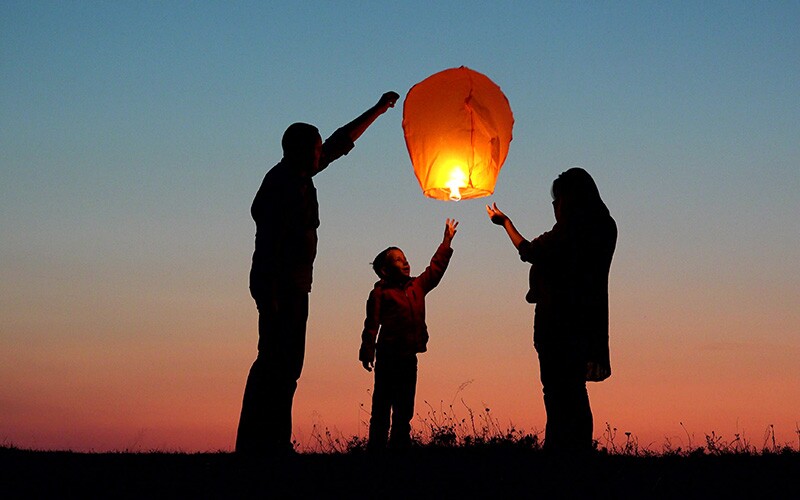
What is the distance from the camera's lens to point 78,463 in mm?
6602

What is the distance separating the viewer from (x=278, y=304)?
667 cm

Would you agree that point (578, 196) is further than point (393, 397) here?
No

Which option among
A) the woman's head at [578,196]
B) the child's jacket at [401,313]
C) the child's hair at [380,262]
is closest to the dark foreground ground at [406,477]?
the woman's head at [578,196]

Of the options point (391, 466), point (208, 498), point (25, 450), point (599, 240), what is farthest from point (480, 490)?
point (25, 450)

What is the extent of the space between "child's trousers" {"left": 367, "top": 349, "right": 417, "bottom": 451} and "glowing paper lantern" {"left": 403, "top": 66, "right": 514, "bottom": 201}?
1.95m

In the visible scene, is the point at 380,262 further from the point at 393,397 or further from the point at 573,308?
the point at 573,308

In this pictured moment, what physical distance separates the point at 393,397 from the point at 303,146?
2.97 meters

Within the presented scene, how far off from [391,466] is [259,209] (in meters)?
2.13

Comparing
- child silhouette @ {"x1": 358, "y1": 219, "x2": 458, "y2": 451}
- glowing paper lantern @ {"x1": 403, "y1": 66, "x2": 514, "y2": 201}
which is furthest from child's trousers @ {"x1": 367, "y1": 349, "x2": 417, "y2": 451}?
glowing paper lantern @ {"x1": 403, "y1": 66, "x2": 514, "y2": 201}

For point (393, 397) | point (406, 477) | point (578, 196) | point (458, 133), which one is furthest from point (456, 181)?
point (406, 477)

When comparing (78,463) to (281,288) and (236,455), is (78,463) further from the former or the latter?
(281,288)

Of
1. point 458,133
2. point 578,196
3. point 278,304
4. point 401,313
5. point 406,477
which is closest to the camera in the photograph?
point 406,477

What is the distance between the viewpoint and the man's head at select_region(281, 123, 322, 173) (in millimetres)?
7008

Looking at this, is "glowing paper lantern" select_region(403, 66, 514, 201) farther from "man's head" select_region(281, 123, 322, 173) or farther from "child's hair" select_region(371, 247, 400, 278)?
"child's hair" select_region(371, 247, 400, 278)
